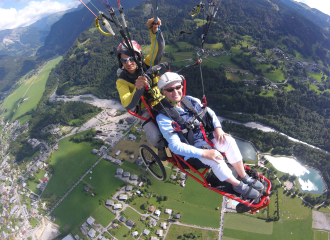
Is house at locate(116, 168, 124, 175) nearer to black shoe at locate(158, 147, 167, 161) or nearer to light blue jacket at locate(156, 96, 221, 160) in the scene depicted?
black shoe at locate(158, 147, 167, 161)

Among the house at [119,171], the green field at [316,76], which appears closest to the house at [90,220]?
the house at [119,171]

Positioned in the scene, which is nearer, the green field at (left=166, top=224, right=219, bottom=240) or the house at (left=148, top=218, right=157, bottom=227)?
the green field at (left=166, top=224, right=219, bottom=240)

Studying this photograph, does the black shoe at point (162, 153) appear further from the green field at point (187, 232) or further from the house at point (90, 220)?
the house at point (90, 220)

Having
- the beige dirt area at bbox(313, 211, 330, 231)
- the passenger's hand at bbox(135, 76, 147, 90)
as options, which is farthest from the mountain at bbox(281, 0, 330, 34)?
the passenger's hand at bbox(135, 76, 147, 90)

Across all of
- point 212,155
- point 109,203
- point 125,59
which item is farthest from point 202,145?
point 109,203

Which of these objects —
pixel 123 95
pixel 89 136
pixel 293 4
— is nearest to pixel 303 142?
pixel 123 95

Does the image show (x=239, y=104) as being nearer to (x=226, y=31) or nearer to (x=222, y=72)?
(x=222, y=72)
